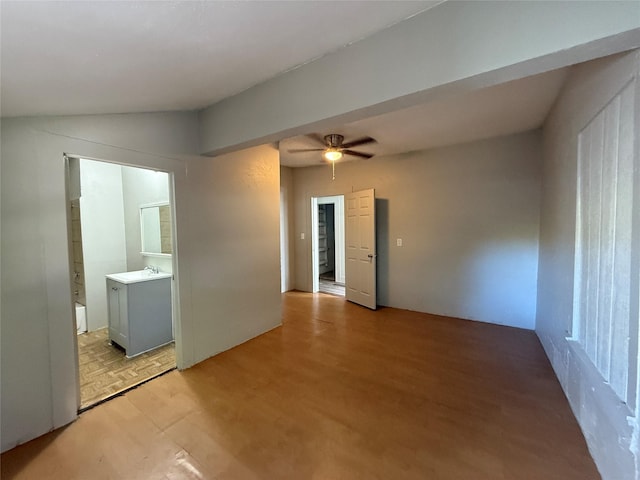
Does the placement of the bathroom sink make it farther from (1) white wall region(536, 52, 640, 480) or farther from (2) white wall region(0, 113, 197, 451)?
(1) white wall region(536, 52, 640, 480)

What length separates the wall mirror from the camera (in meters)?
3.53

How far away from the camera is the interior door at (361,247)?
4645 millimetres

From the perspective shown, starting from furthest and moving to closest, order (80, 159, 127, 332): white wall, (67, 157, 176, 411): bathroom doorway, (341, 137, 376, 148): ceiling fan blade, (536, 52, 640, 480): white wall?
1. (80, 159, 127, 332): white wall
2. (341, 137, 376, 148): ceiling fan blade
3. (67, 157, 176, 411): bathroom doorway
4. (536, 52, 640, 480): white wall

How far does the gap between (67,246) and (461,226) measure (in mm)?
4486

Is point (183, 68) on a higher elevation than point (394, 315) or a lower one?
higher

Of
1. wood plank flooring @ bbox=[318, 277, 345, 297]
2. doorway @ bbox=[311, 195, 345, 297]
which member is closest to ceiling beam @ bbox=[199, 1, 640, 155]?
doorway @ bbox=[311, 195, 345, 297]

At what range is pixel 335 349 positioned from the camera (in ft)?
10.5

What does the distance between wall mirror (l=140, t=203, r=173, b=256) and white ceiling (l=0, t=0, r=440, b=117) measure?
66.8 inches

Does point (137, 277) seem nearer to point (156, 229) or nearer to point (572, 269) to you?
point (156, 229)

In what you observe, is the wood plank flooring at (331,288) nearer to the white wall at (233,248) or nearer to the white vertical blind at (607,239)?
the white wall at (233,248)

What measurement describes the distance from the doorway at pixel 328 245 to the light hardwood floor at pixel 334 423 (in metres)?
2.82

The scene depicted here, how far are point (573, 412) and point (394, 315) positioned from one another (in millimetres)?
2444

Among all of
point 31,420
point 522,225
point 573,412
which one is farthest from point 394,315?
point 31,420

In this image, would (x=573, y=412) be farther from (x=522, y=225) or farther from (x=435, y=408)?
(x=522, y=225)
